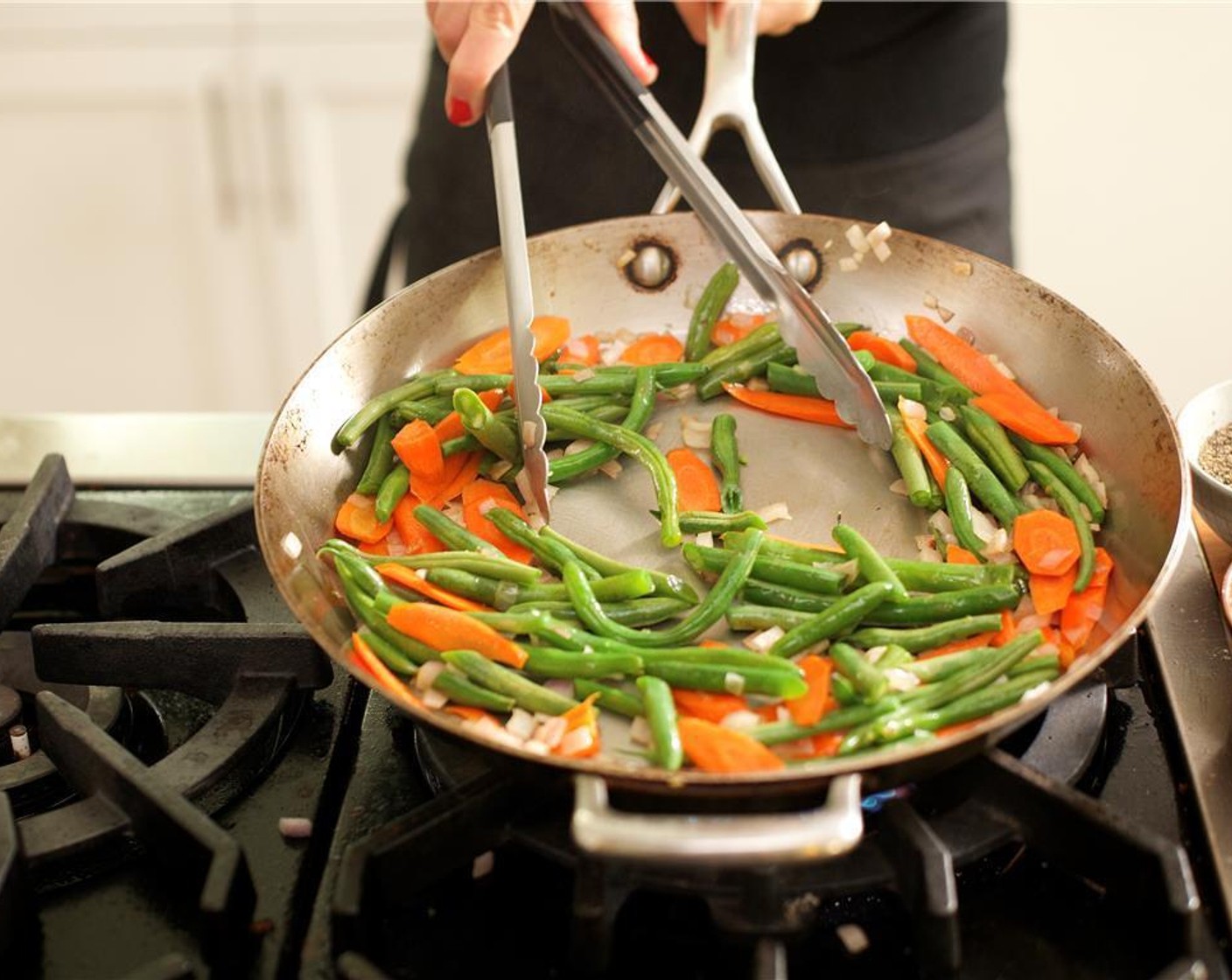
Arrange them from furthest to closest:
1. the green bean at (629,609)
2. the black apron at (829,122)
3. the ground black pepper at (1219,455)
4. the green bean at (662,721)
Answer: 1. the black apron at (829,122)
2. the ground black pepper at (1219,455)
3. the green bean at (629,609)
4. the green bean at (662,721)

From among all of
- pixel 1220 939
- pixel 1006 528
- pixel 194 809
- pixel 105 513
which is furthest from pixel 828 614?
pixel 105 513

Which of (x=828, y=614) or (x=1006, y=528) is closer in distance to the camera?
(x=828, y=614)

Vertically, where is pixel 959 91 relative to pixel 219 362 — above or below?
above

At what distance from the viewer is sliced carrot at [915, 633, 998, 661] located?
1.45m

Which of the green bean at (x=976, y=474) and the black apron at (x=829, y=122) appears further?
the black apron at (x=829, y=122)

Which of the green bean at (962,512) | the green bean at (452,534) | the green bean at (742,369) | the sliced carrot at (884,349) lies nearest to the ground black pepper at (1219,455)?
the green bean at (962,512)

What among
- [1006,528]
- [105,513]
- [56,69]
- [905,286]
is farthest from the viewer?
[56,69]

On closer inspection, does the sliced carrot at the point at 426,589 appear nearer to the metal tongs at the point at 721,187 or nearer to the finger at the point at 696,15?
the metal tongs at the point at 721,187

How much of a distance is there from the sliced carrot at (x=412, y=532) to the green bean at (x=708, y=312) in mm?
476

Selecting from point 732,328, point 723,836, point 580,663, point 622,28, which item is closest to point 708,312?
point 732,328

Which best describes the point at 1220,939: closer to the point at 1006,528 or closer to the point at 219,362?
the point at 1006,528

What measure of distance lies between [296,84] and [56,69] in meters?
0.62

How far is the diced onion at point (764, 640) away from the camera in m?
1.45

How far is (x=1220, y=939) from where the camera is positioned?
1181mm
